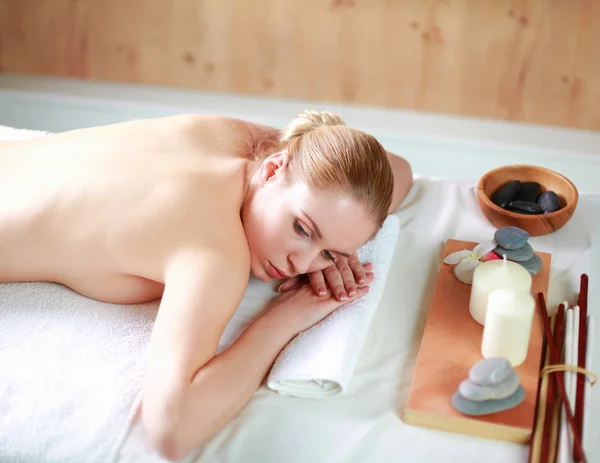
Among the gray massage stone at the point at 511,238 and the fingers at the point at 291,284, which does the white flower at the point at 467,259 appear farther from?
the fingers at the point at 291,284

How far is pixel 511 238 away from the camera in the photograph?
1620 mm

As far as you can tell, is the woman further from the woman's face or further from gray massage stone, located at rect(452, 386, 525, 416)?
Result: gray massage stone, located at rect(452, 386, 525, 416)

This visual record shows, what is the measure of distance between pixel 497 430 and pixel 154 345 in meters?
0.59

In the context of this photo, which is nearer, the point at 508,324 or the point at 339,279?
the point at 508,324

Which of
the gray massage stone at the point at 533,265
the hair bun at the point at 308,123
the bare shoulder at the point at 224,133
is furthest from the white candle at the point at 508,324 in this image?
the bare shoulder at the point at 224,133

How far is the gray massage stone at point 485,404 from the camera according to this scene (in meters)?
1.24

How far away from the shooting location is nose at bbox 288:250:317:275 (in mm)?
1421

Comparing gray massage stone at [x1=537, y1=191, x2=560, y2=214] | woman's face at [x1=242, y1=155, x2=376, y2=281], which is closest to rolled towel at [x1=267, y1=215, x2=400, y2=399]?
woman's face at [x1=242, y1=155, x2=376, y2=281]

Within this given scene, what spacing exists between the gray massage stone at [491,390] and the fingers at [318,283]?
1.22 feet

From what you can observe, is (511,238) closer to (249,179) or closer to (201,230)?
(249,179)

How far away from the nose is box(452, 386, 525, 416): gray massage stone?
37 cm

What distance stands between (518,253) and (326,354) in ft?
1.69

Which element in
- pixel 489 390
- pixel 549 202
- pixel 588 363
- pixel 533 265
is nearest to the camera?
pixel 489 390

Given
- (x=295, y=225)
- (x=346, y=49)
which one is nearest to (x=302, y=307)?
(x=295, y=225)
